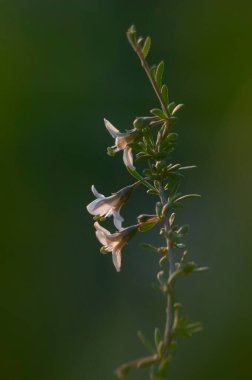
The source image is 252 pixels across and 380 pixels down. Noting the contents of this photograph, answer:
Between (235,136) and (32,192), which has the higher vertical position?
(32,192)

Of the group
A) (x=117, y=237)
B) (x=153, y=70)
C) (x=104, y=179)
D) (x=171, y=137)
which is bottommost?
(x=104, y=179)

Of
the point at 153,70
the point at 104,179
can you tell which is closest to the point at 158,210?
the point at 153,70

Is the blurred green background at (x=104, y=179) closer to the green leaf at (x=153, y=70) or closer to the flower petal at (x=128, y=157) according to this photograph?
the flower petal at (x=128, y=157)

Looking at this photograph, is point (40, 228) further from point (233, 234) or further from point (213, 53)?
point (213, 53)

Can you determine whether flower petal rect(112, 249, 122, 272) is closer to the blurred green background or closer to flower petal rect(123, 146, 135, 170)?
flower petal rect(123, 146, 135, 170)

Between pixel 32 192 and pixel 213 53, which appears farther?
pixel 213 53

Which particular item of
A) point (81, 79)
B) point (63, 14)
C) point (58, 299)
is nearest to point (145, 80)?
point (81, 79)

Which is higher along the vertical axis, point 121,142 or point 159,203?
point 121,142

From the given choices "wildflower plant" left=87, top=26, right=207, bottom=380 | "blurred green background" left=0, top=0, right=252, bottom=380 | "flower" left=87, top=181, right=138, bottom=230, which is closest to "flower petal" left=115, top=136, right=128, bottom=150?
"wildflower plant" left=87, top=26, right=207, bottom=380

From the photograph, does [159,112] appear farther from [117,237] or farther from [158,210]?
[117,237]
